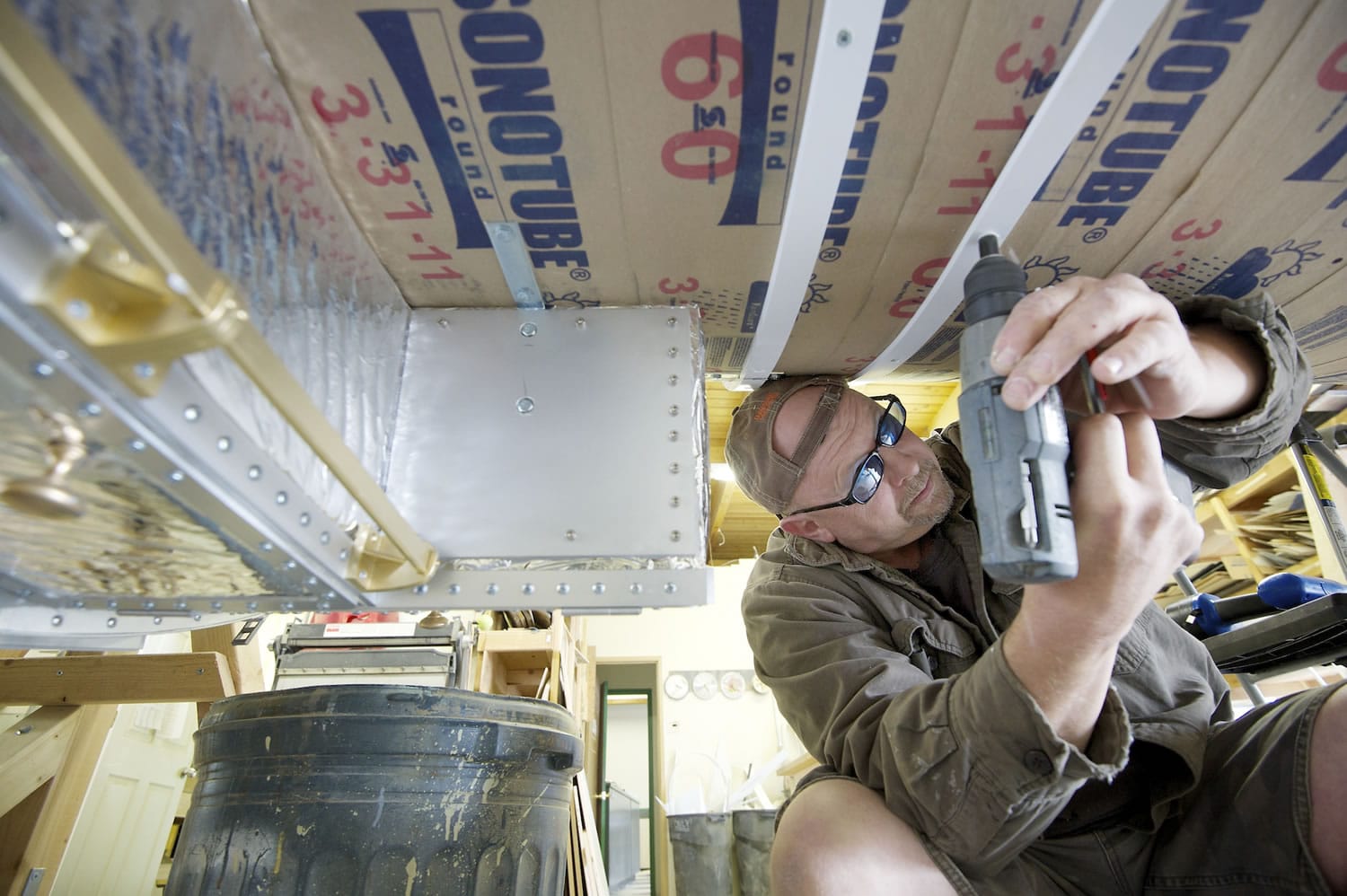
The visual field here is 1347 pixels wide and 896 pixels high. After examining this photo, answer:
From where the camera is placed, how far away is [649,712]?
14.3 feet

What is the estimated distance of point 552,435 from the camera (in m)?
0.87

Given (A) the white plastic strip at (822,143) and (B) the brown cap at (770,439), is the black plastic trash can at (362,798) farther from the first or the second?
(A) the white plastic strip at (822,143)

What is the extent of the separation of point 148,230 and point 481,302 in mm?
520

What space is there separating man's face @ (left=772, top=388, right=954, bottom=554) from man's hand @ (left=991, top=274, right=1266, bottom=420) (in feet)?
1.47

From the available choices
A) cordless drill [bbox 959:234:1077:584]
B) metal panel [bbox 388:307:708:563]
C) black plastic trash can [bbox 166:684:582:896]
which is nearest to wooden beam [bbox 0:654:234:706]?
black plastic trash can [bbox 166:684:582:896]

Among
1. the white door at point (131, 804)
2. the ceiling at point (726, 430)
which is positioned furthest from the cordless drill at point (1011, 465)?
the white door at point (131, 804)

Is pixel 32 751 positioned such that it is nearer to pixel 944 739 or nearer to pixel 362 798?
pixel 362 798

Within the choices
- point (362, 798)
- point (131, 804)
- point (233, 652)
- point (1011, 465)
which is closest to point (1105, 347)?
point (1011, 465)

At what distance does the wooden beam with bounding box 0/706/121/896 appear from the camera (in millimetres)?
1268

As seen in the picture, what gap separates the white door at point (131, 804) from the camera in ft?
6.63

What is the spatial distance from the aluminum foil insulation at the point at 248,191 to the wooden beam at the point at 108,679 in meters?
0.85

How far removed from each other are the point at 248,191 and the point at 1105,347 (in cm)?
73

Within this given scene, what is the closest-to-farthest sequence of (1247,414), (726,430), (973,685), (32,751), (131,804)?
1. (973,685)
2. (1247,414)
3. (32,751)
4. (131,804)
5. (726,430)

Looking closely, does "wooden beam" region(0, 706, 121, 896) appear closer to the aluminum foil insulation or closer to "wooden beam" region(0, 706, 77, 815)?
"wooden beam" region(0, 706, 77, 815)
